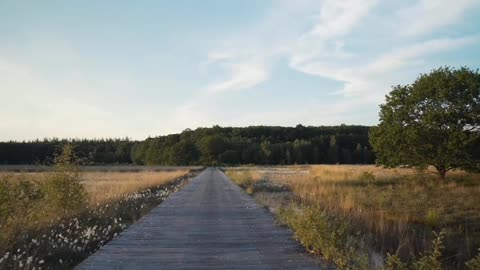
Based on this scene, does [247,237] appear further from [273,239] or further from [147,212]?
[147,212]

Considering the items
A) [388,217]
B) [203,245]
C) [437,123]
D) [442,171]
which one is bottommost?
[388,217]

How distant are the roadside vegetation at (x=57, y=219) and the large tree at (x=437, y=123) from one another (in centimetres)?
1926

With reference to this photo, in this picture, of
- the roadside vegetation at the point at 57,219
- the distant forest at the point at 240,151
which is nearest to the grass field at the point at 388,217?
the roadside vegetation at the point at 57,219

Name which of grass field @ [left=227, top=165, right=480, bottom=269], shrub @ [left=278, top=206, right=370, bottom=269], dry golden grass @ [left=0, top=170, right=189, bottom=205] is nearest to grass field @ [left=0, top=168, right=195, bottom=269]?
dry golden grass @ [left=0, top=170, right=189, bottom=205]

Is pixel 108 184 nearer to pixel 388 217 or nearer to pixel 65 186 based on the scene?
pixel 65 186

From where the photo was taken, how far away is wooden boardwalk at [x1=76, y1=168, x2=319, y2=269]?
7953mm

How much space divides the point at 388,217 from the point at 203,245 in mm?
9576

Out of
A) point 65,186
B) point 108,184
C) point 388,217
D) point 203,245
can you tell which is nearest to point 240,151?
point 108,184

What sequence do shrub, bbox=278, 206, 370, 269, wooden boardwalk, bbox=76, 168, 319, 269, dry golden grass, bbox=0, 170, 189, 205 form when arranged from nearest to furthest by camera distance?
1. shrub, bbox=278, 206, 370, 269
2. wooden boardwalk, bbox=76, 168, 319, 269
3. dry golden grass, bbox=0, 170, 189, 205

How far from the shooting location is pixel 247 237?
10781 millimetres

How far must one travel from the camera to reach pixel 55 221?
11906 millimetres

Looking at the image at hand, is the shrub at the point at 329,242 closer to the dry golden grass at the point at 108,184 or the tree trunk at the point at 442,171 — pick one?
the dry golden grass at the point at 108,184

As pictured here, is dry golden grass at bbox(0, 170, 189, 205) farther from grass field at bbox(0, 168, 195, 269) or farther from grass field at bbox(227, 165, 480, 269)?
grass field at bbox(227, 165, 480, 269)

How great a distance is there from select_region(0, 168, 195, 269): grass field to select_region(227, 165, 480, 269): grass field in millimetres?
4361
